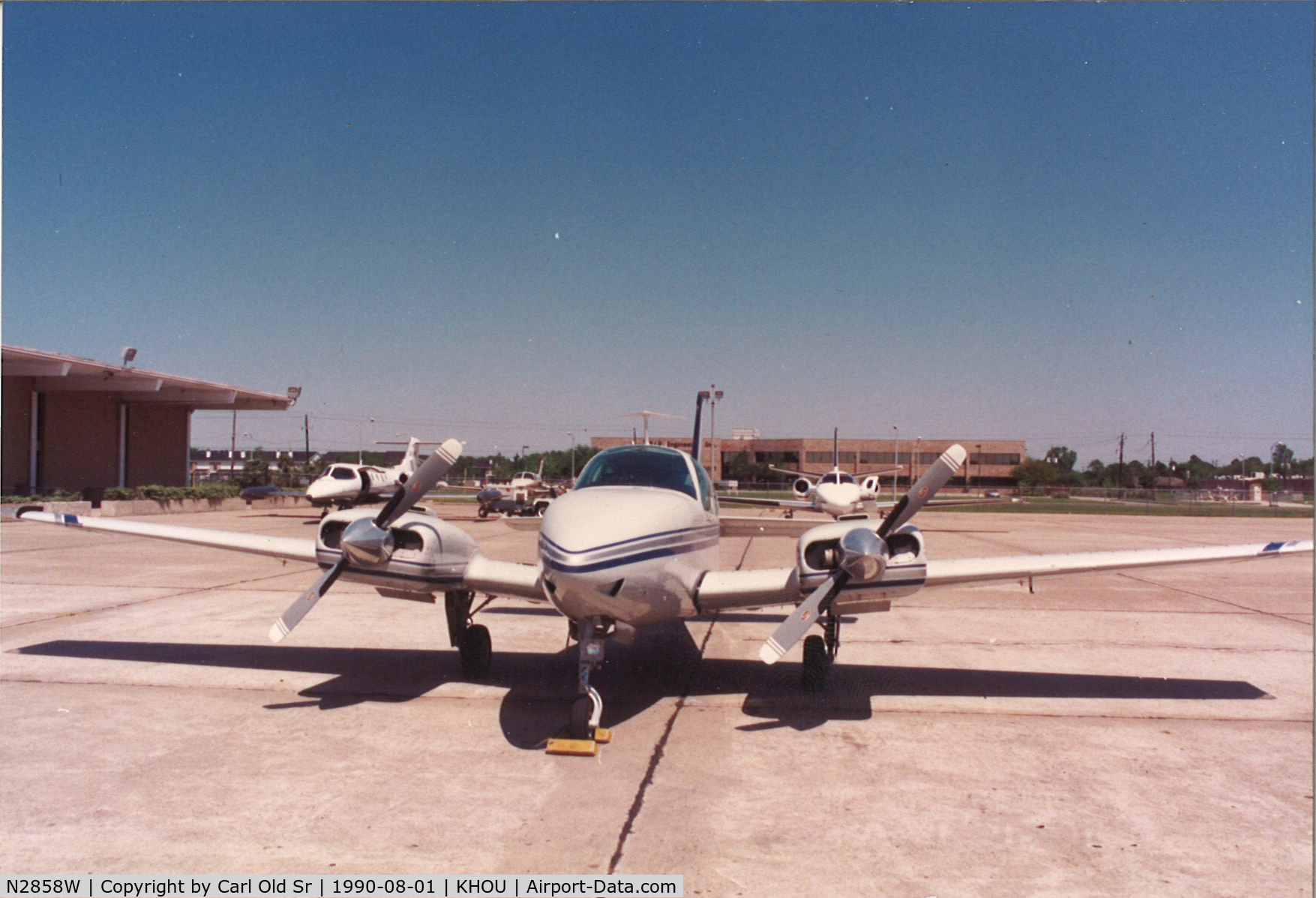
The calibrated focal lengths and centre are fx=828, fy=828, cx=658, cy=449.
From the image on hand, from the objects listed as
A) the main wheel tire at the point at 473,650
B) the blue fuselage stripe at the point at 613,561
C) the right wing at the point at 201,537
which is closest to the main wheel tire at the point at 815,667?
the blue fuselage stripe at the point at 613,561

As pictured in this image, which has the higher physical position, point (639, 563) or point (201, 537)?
point (639, 563)

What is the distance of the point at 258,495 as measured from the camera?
44.5 m

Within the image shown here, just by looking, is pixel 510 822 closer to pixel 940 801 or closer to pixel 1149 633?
pixel 940 801

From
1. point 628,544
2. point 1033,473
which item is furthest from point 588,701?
point 1033,473

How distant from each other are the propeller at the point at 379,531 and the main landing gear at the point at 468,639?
47.6 inches

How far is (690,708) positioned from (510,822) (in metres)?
2.98

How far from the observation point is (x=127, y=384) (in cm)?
4331

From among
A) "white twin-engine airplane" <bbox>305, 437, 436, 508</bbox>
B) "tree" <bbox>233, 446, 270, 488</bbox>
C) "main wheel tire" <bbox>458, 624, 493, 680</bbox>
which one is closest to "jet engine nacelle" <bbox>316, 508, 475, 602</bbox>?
"main wheel tire" <bbox>458, 624, 493, 680</bbox>

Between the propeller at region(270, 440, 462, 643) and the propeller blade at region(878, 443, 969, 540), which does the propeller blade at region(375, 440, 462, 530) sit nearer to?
the propeller at region(270, 440, 462, 643)

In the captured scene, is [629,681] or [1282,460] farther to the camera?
[1282,460]

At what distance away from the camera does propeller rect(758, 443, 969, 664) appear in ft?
22.6

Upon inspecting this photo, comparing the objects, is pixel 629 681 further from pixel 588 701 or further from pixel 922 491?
pixel 922 491

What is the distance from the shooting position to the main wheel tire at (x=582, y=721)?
640cm

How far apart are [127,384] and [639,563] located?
152 ft
